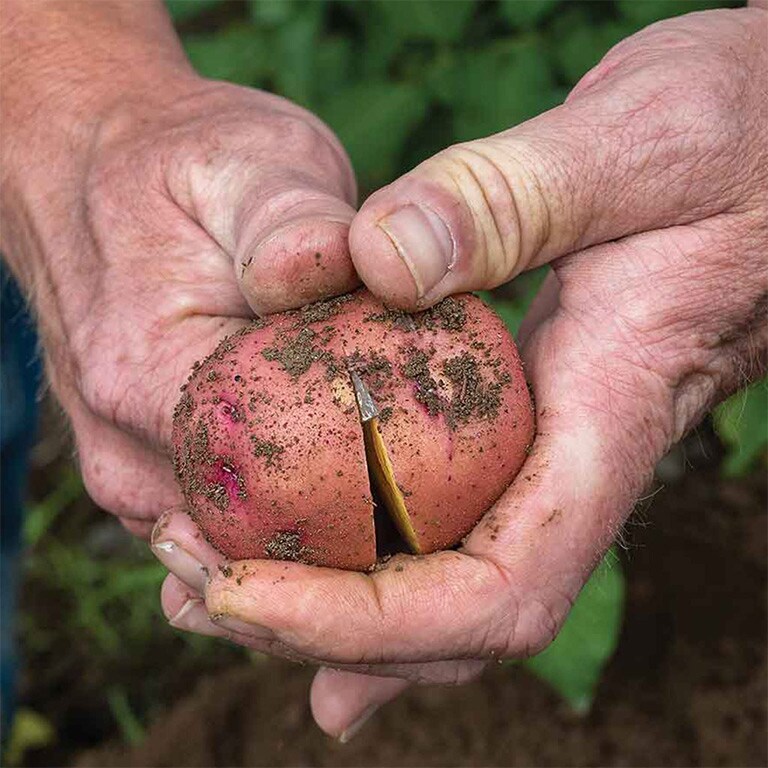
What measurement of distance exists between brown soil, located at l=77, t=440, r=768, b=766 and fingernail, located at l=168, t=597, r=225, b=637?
1.65 meters

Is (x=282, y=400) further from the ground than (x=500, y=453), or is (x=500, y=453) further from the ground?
(x=282, y=400)

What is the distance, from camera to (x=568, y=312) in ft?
7.14

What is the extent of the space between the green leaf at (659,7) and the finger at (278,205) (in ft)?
3.32

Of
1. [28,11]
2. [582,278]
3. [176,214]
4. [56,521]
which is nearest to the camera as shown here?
[582,278]

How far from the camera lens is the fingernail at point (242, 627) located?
188 cm

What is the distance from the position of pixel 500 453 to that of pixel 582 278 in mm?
421

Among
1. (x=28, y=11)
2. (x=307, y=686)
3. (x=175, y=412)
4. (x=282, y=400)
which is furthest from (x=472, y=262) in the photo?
(x=307, y=686)

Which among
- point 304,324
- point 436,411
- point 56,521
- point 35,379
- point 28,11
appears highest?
point 28,11

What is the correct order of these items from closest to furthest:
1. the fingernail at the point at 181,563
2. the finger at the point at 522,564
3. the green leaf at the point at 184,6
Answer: the finger at the point at 522,564 < the fingernail at the point at 181,563 < the green leaf at the point at 184,6

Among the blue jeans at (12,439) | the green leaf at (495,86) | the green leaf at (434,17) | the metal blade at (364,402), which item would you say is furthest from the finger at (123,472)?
the green leaf at (434,17)

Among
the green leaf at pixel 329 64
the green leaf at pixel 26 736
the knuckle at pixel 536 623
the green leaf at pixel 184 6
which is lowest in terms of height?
the green leaf at pixel 26 736

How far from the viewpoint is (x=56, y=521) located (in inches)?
200

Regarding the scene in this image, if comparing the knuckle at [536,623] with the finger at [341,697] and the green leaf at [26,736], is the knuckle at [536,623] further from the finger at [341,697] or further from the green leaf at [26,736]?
the green leaf at [26,736]

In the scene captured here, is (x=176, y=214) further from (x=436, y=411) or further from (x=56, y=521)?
(x=56, y=521)
